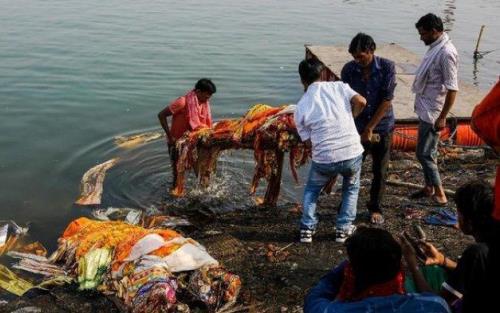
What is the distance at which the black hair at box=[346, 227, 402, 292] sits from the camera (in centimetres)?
254

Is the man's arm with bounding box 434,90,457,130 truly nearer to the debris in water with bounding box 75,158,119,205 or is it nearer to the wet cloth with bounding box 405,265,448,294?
the wet cloth with bounding box 405,265,448,294

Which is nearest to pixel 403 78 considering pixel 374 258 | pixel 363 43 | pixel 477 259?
pixel 363 43

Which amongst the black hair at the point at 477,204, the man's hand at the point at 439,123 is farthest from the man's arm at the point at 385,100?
the black hair at the point at 477,204

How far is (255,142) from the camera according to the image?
6395mm

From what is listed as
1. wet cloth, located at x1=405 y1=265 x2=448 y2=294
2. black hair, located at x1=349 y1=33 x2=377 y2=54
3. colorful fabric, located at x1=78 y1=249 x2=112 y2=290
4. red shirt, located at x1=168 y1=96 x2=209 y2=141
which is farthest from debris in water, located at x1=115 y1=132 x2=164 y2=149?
wet cloth, located at x1=405 y1=265 x2=448 y2=294

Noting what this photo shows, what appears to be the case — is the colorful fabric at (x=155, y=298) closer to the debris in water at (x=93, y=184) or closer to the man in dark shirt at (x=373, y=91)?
the man in dark shirt at (x=373, y=91)

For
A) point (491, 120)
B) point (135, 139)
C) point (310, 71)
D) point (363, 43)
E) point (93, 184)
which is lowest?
point (93, 184)

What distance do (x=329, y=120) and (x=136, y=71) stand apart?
1187 cm

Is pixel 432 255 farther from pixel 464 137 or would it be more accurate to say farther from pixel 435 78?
pixel 464 137

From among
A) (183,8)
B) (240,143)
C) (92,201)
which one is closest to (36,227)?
(92,201)

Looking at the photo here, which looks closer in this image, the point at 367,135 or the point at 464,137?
the point at 367,135

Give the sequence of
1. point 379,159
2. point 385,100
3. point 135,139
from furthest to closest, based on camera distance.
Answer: point 135,139 < point 379,159 < point 385,100

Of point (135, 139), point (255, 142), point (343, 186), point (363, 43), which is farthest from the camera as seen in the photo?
point (135, 139)

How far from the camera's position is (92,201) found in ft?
26.7
